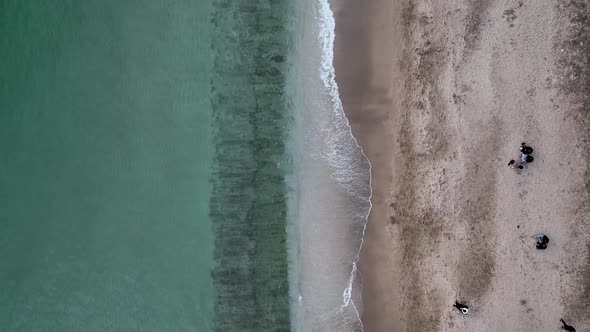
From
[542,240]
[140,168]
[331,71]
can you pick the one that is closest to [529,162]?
[542,240]

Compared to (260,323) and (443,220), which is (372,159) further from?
(260,323)

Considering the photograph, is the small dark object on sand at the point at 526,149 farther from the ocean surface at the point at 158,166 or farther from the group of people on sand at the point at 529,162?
the ocean surface at the point at 158,166

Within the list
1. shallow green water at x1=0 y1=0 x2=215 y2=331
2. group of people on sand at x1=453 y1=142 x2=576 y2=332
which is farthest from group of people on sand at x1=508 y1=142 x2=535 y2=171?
shallow green water at x1=0 y1=0 x2=215 y2=331

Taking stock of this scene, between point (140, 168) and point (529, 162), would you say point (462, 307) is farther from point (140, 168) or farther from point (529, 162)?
point (140, 168)

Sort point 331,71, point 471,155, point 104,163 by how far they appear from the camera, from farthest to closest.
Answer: point 104,163 → point 331,71 → point 471,155

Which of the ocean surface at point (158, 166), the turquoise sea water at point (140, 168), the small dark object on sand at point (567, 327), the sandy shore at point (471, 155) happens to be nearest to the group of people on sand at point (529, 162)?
the small dark object on sand at point (567, 327)

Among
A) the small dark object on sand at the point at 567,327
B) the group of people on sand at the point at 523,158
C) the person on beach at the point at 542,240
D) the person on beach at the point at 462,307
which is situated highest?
the group of people on sand at the point at 523,158
